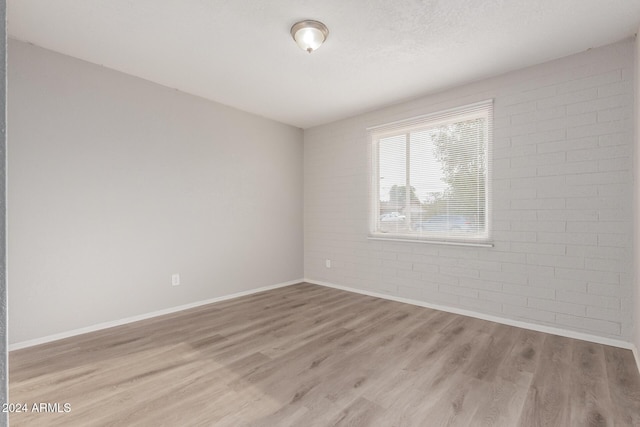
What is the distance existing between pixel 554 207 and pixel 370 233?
2.18 m

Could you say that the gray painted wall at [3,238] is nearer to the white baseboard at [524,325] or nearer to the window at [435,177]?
the white baseboard at [524,325]

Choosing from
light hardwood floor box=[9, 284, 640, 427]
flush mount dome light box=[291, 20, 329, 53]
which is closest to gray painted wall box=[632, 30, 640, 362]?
light hardwood floor box=[9, 284, 640, 427]

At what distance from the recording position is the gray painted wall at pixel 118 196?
263 cm

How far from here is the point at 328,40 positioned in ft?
8.49

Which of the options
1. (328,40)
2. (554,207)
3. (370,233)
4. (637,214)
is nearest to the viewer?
(637,214)

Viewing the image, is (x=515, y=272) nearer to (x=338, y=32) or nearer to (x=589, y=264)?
(x=589, y=264)

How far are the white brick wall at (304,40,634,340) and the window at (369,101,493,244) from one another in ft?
0.46

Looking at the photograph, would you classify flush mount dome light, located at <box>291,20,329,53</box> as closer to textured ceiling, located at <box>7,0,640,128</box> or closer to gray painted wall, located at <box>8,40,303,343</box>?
textured ceiling, located at <box>7,0,640,128</box>

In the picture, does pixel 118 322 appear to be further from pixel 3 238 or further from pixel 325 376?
pixel 3 238

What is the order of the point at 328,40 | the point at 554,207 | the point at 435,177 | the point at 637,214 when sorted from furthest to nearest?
the point at 435,177, the point at 554,207, the point at 328,40, the point at 637,214

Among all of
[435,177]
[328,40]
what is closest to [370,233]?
[435,177]

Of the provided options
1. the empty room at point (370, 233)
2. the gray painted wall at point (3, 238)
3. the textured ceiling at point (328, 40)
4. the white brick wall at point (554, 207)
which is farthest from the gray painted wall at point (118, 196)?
the gray painted wall at point (3, 238)

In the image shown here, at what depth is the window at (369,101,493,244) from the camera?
133 inches

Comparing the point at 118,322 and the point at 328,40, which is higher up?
the point at 328,40
